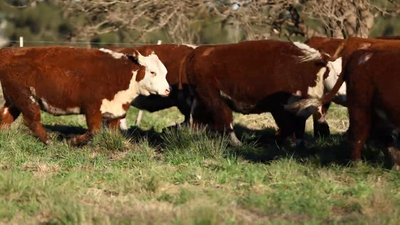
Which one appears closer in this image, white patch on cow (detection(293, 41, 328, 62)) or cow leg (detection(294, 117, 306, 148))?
white patch on cow (detection(293, 41, 328, 62))

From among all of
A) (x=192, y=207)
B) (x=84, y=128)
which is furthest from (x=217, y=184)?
(x=84, y=128)

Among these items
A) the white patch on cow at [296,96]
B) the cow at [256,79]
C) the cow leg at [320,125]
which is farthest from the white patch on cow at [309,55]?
the cow leg at [320,125]

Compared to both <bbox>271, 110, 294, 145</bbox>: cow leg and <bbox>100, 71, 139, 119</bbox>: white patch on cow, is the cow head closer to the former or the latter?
<bbox>100, 71, 139, 119</bbox>: white patch on cow

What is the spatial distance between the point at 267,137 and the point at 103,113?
251cm

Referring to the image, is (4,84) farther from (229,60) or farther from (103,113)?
(229,60)

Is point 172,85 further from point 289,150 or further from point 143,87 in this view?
point 289,150

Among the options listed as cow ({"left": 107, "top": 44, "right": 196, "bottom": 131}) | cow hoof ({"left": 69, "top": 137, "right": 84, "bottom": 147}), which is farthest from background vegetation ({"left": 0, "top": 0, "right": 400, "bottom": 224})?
cow ({"left": 107, "top": 44, "right": 196, "bottom": 131})

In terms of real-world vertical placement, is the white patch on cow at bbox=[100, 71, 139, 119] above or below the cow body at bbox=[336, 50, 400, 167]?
below

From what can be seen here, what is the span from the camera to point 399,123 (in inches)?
272

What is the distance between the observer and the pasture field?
555cm

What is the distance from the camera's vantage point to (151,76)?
1019 cm

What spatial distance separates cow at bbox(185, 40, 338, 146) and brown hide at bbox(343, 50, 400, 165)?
5.39ft

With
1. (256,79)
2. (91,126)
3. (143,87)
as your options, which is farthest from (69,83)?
(256,79)

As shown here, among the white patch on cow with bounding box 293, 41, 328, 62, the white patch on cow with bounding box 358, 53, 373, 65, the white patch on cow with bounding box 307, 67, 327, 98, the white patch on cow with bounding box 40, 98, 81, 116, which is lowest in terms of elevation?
the white patch on cow with bounding box 40, 98, 81, 116
